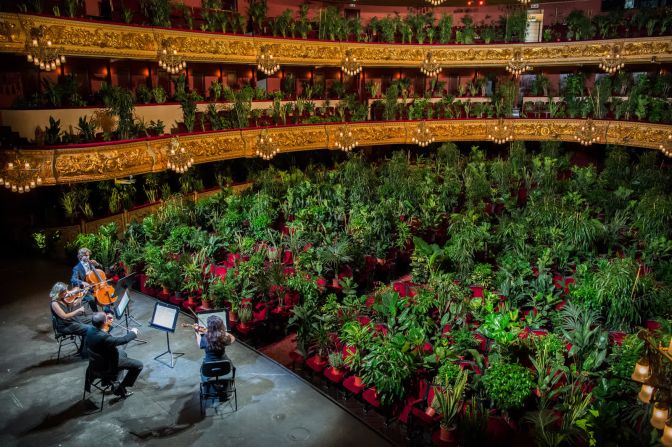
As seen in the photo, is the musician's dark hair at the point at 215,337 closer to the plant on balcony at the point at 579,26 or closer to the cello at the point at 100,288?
the cello at the point at 100,288

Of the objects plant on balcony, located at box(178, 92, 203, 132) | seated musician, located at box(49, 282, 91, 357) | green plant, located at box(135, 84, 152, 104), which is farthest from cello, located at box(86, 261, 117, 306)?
green plant, located at box(135, 84, 152, 104)

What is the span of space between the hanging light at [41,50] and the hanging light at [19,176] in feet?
8.63

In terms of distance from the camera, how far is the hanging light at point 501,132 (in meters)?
23.1

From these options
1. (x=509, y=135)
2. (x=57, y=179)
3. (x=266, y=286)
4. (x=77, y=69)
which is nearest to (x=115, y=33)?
(x=77, y=69)

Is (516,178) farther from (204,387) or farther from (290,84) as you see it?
(204,387)

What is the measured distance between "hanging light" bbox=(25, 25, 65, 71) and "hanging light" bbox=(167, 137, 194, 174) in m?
3.68

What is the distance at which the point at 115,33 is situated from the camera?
14672 millimetres

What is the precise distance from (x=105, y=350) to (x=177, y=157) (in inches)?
376

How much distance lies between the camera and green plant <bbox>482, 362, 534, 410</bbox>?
6.34 m

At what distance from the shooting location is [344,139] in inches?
826

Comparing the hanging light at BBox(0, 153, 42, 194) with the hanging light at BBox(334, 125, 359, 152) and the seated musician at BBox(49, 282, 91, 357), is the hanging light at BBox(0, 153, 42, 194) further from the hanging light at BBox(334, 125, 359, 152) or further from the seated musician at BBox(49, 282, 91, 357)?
the hanging light at BBox(334, 125, 359, 152)

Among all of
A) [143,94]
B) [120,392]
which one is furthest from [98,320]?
[143,94]

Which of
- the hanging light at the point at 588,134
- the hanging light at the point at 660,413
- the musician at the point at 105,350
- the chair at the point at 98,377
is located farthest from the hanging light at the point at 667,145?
the chair at the point at 98,377

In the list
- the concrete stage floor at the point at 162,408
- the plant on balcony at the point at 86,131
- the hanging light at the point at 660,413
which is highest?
the plant on balcony at the point at 86,131
